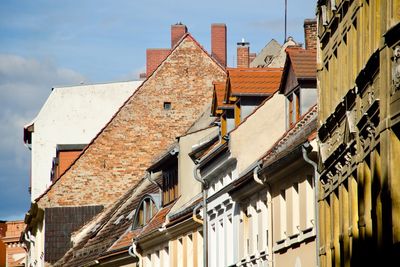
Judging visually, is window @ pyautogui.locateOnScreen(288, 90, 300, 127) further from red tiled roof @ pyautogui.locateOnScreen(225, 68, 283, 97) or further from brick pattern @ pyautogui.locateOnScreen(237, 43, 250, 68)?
brick pattern @ pyautogui.locateOnScreen(237, 43, 250, 68)

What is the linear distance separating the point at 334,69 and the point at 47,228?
3889 cm

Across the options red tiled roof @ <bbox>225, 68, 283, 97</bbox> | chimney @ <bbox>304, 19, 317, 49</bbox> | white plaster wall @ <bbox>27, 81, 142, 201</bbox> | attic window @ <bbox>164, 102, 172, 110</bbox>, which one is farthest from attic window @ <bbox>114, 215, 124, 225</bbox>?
chimney @ <bbox>304, 19, 317, 49</bbox>

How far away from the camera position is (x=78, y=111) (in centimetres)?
Answer: 7031

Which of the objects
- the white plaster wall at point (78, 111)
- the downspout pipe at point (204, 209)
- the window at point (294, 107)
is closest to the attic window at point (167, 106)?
the white plaster wall at point (78, 111)

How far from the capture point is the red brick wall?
60.4 m

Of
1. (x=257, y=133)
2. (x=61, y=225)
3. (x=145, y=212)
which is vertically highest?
(x=61, y=225)

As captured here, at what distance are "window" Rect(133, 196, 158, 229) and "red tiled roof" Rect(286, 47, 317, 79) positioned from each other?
15.1 metres

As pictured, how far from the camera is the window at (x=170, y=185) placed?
46.6 metres

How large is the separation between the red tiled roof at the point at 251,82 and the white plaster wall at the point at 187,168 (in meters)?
5.35

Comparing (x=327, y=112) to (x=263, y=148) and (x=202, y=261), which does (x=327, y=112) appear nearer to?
(x=263, y=148)

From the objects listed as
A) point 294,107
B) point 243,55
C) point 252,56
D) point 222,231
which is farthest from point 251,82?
point 252,56

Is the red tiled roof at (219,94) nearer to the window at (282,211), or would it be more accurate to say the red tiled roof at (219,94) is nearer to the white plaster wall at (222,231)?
the white plaster wall at (222,231)

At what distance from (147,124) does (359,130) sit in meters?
37.9

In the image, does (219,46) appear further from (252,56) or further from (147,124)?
(252,56)
